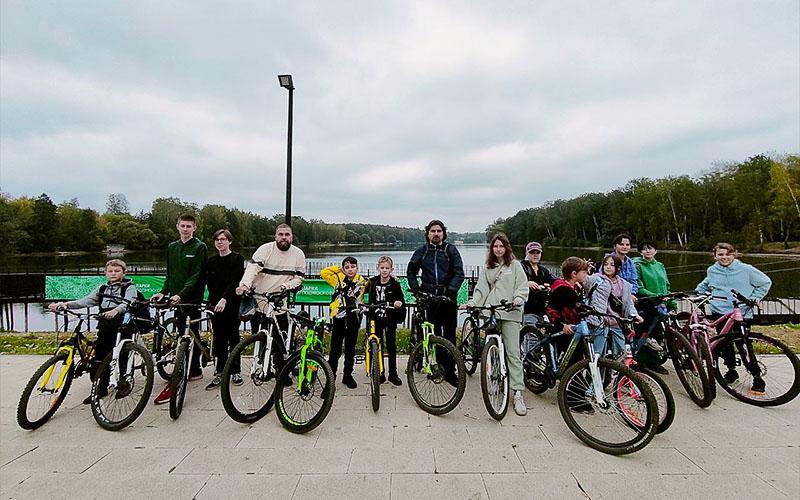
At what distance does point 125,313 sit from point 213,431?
1.35 meters

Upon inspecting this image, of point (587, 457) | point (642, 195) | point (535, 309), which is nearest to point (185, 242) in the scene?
point (535, 309)

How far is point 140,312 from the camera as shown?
3.60 m

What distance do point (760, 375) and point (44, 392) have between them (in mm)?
6443

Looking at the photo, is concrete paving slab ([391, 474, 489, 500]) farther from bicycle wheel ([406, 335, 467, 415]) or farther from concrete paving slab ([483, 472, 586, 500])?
bicycle wheel ([406, 335, 467, 415])

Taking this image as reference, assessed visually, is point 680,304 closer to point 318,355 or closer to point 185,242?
point 318,355

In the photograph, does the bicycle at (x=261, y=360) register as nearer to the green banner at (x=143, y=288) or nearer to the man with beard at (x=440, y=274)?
the man with beard at (x=440, y=274)

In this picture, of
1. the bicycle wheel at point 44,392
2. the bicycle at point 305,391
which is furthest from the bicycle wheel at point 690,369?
the bicycle wheel at point 44,392

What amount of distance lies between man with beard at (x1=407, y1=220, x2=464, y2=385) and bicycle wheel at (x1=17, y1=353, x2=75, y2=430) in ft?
10.3

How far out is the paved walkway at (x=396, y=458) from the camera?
7.56 feet

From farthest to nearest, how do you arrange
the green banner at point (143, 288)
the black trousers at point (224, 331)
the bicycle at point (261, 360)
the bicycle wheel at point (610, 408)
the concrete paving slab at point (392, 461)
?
the green banner at point (143, 288)
the black trousers at point (224, 331)
the bicycle at point (261, 360)
the bicycle wheel at point (610, 408)
the concrete paving slab at point (392, 461)

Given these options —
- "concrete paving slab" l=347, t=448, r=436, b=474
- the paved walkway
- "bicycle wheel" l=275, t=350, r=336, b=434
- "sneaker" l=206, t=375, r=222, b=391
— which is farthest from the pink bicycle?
"sneaker" l=206, t=375, r=222, b=391

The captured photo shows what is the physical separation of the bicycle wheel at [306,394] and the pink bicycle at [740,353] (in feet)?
11.3

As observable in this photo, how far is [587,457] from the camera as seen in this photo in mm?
2635

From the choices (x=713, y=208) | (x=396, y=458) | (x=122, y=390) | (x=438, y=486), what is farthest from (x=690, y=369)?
(x=713, y=208)
